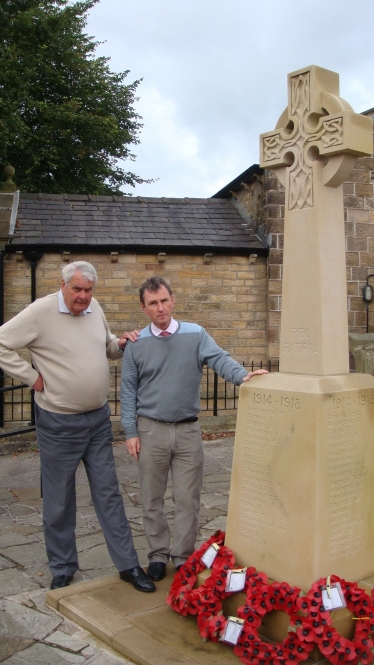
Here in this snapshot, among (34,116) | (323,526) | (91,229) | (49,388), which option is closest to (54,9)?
(34,116)

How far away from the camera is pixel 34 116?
2011 cm

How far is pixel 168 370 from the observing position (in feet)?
13.1

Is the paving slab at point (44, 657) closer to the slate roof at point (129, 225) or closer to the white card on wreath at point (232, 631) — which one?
the white card on wreath at point (232, 631)

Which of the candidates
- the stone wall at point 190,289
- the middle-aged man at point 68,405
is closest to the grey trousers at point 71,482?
the middle-aged man at point 68,405

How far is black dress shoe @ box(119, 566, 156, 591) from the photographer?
12.8 ft

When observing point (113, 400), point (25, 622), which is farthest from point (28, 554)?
point (113, 400)

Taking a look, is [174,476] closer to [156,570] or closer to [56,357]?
[156,570]

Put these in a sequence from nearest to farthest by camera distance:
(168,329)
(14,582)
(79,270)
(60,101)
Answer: (79,270)
(168,329)
(14,582)
(60,101)

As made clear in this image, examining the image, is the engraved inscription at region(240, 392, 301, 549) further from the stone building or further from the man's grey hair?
the stone building

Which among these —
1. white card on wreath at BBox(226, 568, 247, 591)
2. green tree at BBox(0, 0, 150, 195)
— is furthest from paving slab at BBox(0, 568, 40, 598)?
green tree at BBox(0, 0, 150, 195)

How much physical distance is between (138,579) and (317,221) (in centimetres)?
234

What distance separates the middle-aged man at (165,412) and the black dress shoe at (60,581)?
0.52m

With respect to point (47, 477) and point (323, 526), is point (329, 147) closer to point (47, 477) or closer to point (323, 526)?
point (323, 526)

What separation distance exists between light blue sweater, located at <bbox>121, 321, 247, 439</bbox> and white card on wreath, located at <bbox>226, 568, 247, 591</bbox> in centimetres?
97
